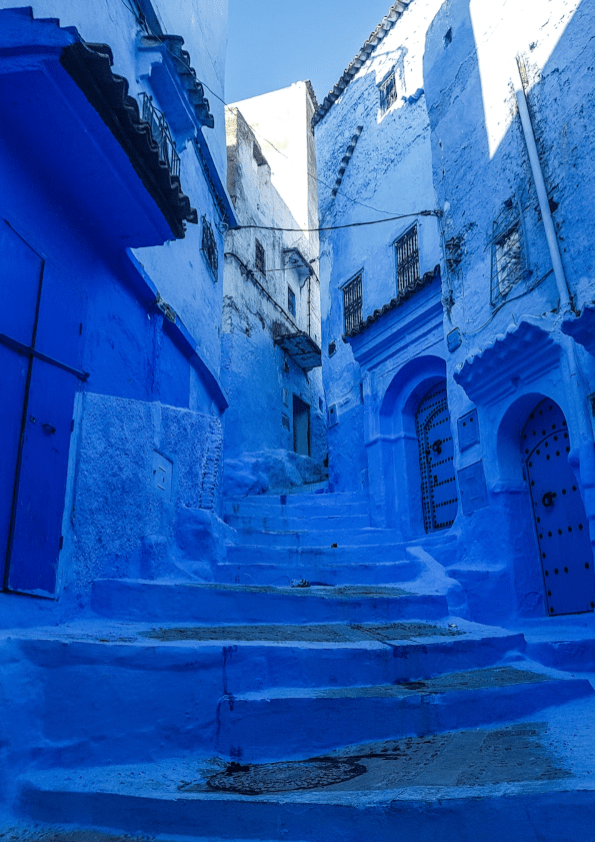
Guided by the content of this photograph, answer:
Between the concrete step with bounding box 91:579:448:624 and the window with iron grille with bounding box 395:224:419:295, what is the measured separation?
7.57 meters

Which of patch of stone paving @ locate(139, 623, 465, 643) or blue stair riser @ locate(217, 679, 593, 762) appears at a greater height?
patch of stone paving @ locate(139, 623, 465, 643)

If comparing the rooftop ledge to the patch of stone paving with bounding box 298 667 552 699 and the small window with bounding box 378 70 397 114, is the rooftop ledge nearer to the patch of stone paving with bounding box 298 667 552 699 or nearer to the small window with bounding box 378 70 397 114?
the small window with bounding box 378 70 397 114

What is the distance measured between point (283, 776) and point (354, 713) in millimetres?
579

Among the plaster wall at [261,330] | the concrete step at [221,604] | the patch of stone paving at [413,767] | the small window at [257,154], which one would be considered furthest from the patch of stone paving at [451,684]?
the small window at [257,154]

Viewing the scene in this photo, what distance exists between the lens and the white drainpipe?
21.8ft

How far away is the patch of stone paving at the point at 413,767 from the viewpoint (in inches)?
94.7

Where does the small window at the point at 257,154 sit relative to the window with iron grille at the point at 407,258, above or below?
above

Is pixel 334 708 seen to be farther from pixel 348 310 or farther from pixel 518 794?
pixel 348 310

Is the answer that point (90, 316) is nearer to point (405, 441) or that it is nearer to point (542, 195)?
point (542, 195)

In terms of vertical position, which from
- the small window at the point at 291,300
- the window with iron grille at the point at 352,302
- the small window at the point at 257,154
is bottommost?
the window with iron grille at the point at 352,302


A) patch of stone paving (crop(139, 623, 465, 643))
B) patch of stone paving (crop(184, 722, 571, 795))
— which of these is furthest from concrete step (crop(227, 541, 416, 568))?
patch of stone paving (crop(184, 722, 571, 795))

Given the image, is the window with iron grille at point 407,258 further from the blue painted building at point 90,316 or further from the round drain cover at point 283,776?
the round drain cover at point 283,776

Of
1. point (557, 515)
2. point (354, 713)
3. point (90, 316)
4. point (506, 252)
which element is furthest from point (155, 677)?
point (506, 252)

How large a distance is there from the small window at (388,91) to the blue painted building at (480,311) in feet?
0.14
